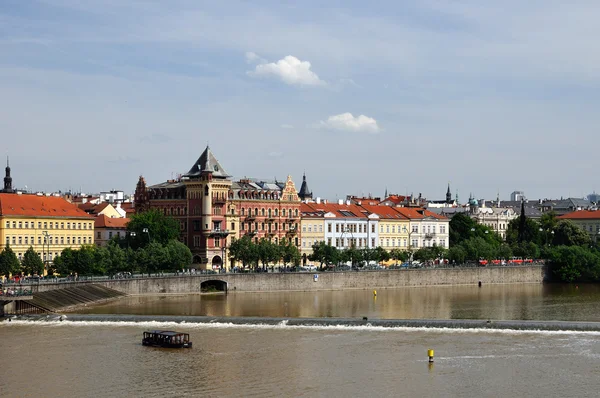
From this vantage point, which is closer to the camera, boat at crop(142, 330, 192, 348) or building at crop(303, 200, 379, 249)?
boat at crop(142, 330, 192, 348)

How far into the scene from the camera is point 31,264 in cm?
10912

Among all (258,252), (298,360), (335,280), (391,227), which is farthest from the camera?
(391,227)

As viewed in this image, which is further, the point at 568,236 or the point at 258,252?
the point at 568,236

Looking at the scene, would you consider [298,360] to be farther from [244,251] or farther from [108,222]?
[108,222]

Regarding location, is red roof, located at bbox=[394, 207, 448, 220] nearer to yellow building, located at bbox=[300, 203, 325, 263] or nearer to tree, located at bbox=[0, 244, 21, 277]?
yellow building, located at bbox=[300, 203, 325, 263]

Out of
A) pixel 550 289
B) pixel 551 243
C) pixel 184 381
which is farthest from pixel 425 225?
pixel 184 381

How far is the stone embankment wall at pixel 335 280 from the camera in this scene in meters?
111

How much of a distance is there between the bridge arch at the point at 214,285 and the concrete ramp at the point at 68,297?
14.5 m

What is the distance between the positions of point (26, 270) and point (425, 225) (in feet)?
256

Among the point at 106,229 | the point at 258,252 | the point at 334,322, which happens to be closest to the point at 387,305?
the point at 334,322

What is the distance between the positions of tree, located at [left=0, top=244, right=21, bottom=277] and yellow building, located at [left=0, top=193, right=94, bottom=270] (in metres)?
9.98

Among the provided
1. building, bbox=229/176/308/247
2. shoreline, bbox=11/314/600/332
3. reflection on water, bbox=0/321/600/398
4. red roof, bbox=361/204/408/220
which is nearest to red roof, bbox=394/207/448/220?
red roof, bbox=361/204/408/220

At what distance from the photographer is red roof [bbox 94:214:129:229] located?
143m

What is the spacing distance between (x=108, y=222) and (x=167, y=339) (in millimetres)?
75582
